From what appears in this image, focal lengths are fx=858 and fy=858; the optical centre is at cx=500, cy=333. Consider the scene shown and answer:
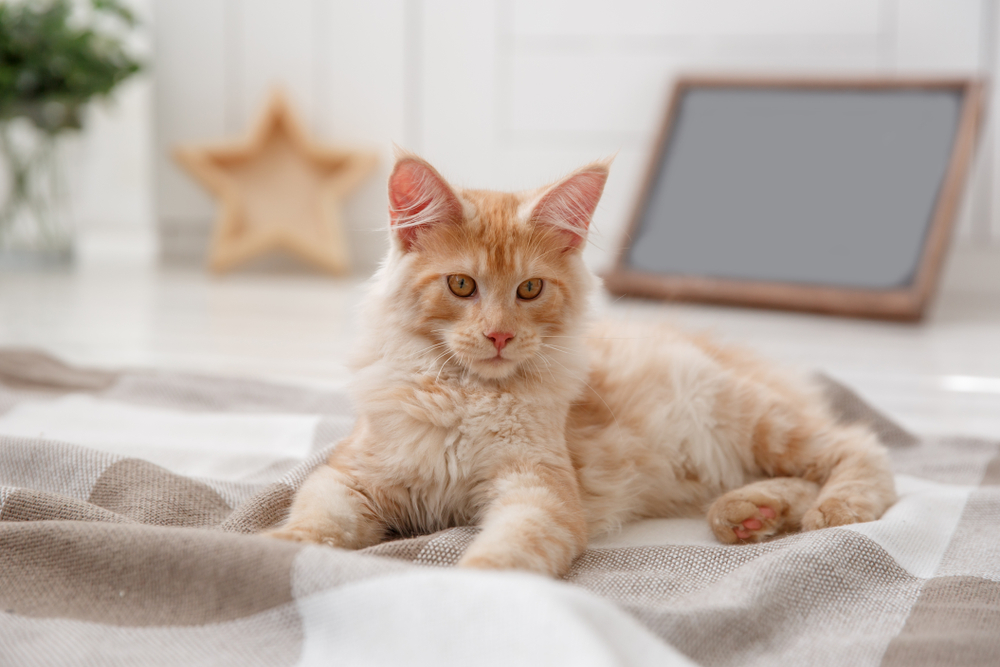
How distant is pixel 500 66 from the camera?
4125 mm

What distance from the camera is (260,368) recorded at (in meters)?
2.20

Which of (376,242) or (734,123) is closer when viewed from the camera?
(734,123)

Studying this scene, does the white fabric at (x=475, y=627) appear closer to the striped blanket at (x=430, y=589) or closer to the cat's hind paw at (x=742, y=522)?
the striped blanket at (x=430, y=589)

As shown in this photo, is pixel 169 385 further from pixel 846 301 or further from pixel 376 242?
pixel 376 242

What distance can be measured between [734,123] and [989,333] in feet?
4.49

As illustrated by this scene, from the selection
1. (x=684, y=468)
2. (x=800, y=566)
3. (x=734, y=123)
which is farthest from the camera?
(x=734, y=123)

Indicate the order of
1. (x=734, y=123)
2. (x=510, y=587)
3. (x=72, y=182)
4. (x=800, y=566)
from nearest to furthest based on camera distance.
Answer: (x=510, y=587), (x=800, y=566), (x=734, y=123), (x=72, y=182)

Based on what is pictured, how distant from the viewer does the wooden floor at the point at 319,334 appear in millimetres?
2057

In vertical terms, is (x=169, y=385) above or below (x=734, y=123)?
below

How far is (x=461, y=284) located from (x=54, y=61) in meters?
3.66

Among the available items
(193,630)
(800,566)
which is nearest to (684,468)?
(800,566)

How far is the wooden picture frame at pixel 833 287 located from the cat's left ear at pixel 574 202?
1.93 meters

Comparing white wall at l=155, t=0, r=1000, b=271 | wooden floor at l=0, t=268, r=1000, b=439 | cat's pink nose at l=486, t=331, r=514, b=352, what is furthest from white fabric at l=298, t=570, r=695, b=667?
white wall at l=155, t=0, r=1000, b=271

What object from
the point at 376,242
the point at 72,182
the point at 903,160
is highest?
the point at 903,160
